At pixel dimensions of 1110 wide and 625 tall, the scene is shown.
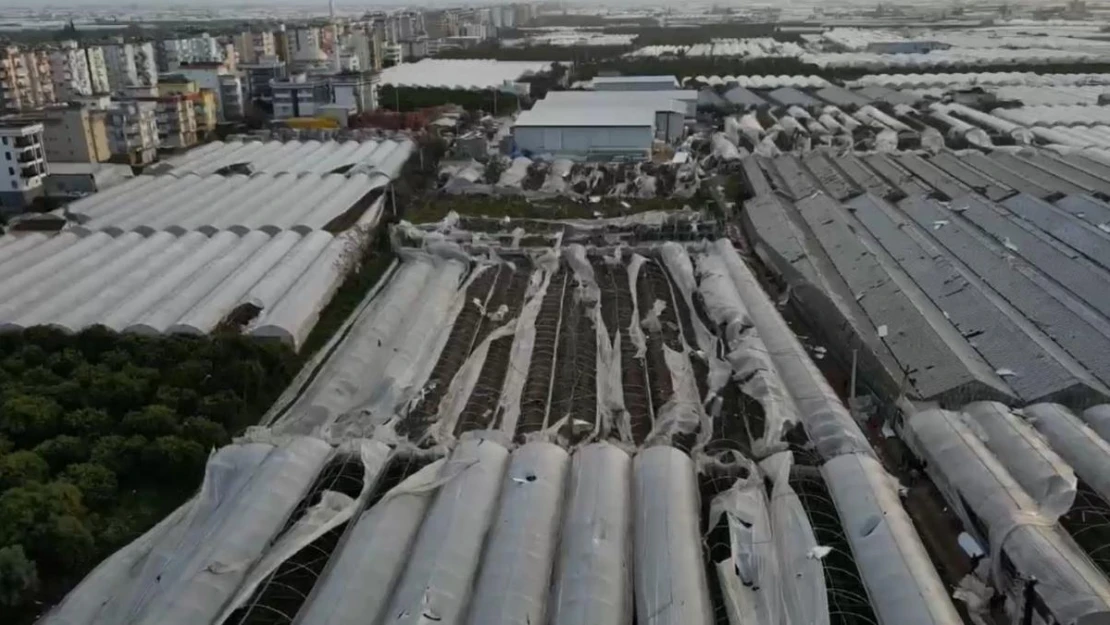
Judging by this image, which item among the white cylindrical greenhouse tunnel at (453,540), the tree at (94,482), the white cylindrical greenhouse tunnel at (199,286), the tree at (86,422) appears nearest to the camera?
the white cylindrical greenhouse tunnel at (453,540)

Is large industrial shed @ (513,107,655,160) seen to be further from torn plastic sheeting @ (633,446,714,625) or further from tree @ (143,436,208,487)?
tree @ (143,436,208,487)

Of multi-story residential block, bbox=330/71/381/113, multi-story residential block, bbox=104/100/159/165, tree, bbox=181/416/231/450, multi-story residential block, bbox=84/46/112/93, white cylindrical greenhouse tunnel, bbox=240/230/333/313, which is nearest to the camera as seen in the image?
tree, bbox=181/416/231/450

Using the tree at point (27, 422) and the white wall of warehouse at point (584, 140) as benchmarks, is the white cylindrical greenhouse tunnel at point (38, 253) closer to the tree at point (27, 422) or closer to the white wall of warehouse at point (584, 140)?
the tree at point (27, 422)

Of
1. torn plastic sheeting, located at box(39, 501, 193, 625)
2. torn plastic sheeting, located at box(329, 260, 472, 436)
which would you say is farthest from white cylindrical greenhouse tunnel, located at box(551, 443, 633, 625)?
torn plastic sheeting, located at box(39, 501, 193, 625)

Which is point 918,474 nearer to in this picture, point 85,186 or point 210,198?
point 210,198

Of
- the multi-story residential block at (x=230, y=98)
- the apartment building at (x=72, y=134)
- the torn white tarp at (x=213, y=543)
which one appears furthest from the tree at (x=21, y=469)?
the multi-story residential block at (x=230, y=98)

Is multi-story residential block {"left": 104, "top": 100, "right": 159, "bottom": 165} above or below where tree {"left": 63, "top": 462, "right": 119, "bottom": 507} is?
above

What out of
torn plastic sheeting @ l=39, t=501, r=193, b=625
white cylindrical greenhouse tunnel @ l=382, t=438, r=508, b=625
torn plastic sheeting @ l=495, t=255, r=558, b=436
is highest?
white cylindrical greenhouse tunnel @ l=382, t=438, r=508, b=625
